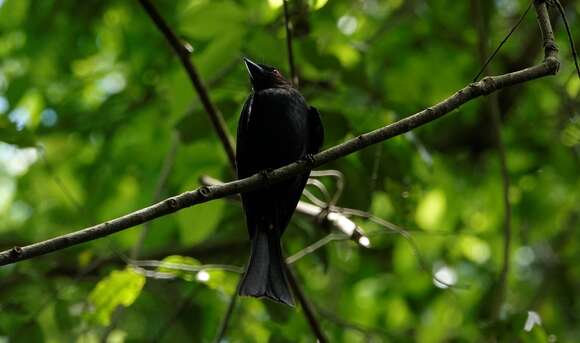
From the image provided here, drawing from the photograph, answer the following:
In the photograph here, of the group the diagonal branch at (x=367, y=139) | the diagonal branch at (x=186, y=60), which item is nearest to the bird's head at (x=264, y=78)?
the diagonal branch at (x=186, y=60)

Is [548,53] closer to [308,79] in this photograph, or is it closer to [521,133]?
[308,79]

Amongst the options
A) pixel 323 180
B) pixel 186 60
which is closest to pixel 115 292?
pixel 186 60

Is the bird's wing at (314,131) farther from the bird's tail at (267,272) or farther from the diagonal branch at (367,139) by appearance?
the diagonal branch at (367,139)

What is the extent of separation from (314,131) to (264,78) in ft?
1.58

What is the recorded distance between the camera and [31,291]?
4.63 meters

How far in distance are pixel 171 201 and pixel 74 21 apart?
3.00 m

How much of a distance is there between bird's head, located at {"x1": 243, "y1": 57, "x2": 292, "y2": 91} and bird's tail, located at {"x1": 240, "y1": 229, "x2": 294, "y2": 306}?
799 millimetres

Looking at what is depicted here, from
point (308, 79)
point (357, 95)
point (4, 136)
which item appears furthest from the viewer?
point (308, 79)

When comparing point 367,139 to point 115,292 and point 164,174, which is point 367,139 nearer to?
point 115,292

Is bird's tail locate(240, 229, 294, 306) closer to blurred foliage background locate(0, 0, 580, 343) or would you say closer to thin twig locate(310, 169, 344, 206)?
blurred foliage background locate(0, 0, 580, 343)

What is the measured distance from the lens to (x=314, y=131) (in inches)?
154

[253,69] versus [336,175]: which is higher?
[253,69]

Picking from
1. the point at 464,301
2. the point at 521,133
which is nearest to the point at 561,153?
the point at 521,133

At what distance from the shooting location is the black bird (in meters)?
3.81
